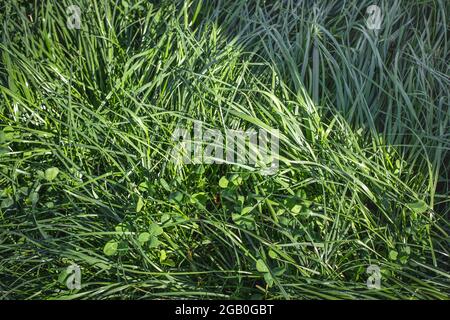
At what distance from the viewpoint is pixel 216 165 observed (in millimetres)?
1995

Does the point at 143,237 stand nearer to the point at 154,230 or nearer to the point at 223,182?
the point at 154,230

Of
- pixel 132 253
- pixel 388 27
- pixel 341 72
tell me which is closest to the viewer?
pixel 132 253

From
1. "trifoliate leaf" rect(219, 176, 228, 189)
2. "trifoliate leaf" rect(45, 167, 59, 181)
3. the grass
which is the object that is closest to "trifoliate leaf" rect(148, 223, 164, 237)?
the grass

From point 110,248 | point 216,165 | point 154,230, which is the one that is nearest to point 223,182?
point 216,165

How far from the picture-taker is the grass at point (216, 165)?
1.81 m

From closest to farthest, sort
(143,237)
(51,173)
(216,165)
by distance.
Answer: (143,237) < (51,173) < (216,165)

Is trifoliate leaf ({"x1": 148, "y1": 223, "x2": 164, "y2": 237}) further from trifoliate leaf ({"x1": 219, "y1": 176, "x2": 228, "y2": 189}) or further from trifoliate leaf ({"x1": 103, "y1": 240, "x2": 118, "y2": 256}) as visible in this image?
trifoliate leaf ({"x1": 219, "y1": 176, "x2": 228, "y2": 189})

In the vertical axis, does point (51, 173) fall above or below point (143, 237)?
above

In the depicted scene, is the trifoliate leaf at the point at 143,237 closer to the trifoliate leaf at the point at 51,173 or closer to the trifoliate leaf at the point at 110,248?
the trifoliate leaf at the point at 110,248

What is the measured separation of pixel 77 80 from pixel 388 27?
122 centimetres

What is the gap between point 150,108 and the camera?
209 cm

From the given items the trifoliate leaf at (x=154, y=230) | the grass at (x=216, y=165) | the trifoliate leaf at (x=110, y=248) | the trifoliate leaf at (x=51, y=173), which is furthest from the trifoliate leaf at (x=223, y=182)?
the trifoliate leaf at (x=51, y=173)

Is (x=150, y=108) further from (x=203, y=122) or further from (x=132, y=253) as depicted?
(x=132, y=253)
